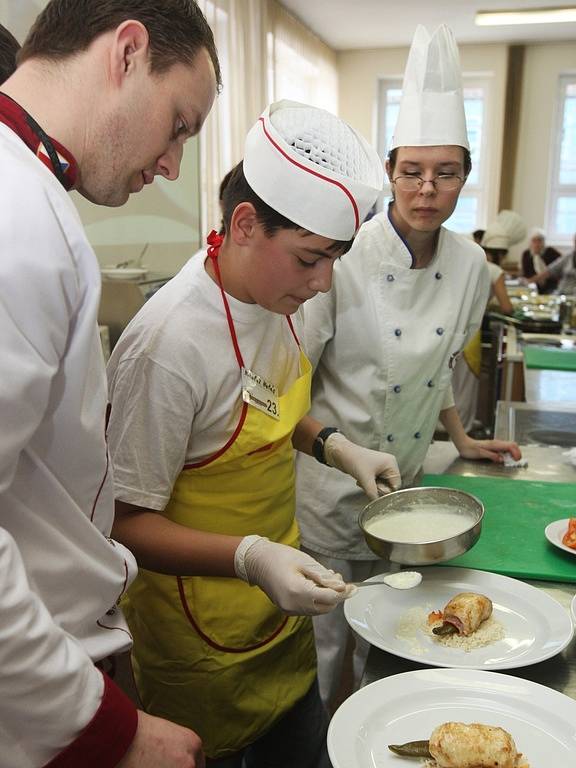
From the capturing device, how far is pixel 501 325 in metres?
4.24

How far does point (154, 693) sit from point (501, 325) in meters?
3.44

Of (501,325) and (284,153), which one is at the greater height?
(284,153)

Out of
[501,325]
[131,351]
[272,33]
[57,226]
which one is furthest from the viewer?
[272,33]

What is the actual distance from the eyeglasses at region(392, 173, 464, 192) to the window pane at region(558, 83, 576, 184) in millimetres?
7592

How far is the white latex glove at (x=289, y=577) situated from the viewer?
1006 millimetres

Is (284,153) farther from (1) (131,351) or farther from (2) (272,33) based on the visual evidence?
(2) (272,33)

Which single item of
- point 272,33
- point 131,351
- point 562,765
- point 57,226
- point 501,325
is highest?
point 272,33

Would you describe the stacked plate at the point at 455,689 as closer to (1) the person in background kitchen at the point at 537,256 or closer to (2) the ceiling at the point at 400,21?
(2) the ceiling at the point at 400,21

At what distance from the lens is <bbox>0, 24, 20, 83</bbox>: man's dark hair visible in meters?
1.08

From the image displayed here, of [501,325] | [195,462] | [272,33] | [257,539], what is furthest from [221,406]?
[272,33]

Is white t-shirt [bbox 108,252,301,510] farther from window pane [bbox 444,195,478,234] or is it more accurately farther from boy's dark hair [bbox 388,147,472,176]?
window pane [bbox 444,195,478,234]

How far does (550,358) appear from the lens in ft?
9.93

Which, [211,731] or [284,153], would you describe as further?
[211,731]

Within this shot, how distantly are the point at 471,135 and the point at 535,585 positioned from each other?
27.4 ft
